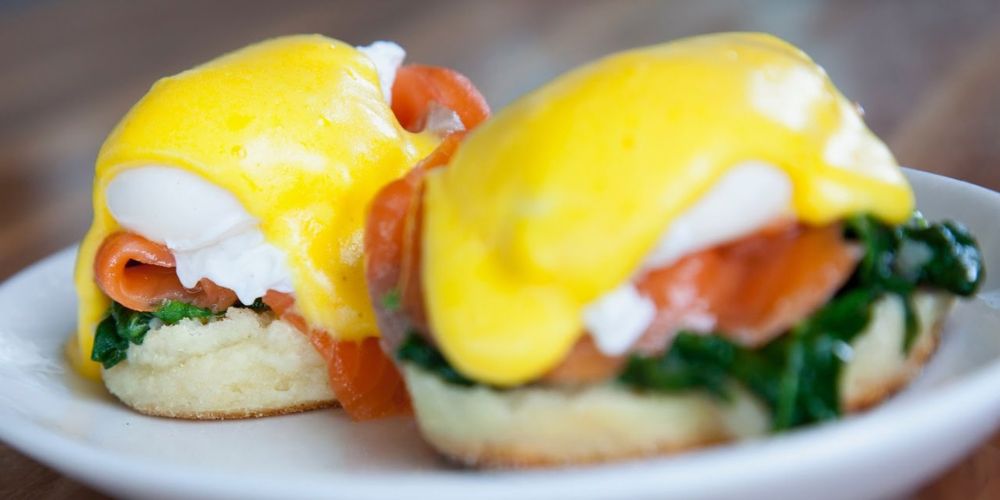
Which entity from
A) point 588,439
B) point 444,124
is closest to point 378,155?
point 444,124

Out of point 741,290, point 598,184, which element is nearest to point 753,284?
point 741,290

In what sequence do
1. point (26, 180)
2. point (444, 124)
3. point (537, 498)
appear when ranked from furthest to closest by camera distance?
point (26, 180) → point (444, 124) → point (537, 498)

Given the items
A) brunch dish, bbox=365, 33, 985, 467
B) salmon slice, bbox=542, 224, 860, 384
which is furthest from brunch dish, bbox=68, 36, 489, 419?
salmon slice, bbox=542, 224, 860, 384

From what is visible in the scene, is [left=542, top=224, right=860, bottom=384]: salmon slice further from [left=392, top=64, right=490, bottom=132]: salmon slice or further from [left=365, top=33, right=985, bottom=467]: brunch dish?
[left=392, top=64, right=490, bottom=132]: salmon slice

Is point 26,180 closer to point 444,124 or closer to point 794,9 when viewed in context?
point 444,124

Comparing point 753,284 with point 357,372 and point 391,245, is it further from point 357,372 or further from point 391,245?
point 357,372
